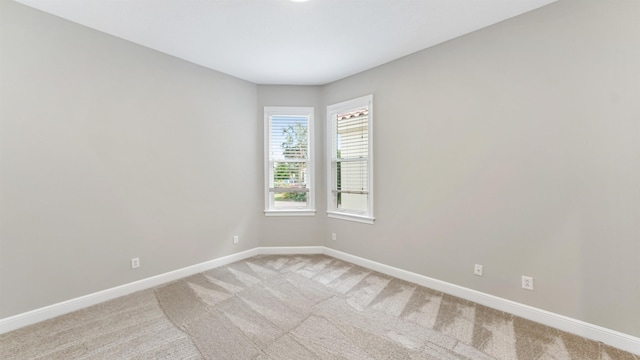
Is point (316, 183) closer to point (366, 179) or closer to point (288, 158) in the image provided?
point (288, 158)

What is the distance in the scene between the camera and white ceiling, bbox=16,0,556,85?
222cm

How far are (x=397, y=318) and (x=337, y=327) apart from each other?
58cm

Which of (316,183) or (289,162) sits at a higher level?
(289,162)

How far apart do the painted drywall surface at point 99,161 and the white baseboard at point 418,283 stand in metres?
0.08

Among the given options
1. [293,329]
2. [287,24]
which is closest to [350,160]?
[287,24]

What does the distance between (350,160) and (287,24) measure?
2024 mm

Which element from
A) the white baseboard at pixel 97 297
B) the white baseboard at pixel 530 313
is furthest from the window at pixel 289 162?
the white baseboard at pixel 530 313

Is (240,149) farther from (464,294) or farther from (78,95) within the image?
(464,294)

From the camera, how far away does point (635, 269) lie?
6.25 feet

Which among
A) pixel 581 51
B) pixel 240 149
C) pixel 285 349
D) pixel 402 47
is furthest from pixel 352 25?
pixel 285 349

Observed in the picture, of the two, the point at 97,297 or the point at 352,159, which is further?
the point at 352,159

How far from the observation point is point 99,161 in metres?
2.65

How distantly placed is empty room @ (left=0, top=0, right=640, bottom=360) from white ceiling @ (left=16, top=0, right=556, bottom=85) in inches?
0.9

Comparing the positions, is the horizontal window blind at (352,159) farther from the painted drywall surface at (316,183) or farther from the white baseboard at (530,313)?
the white baseboard at (530,313)
